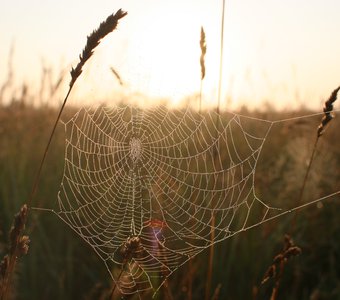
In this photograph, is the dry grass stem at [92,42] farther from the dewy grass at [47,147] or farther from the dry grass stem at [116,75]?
the dry grass stem at [116,75]

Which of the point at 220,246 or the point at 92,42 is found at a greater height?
the point at 92,42

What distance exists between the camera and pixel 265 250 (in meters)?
3.62

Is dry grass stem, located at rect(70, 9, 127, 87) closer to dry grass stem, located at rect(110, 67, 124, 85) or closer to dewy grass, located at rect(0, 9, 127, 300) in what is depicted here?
dewy grass, located at rect(0, 9, 127, 300)

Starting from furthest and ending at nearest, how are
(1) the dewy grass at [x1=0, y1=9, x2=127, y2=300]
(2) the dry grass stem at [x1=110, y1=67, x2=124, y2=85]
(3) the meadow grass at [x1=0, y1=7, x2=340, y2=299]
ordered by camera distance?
(3) the meadow grass at [x1=0, y1=7, x2=340, y2=299], (2) the dry grass stem at [x1=110, y1=67, x2=124, y2=85], (1) the dewy grass at [x1=0, y1=9, x2=127, y2=300]

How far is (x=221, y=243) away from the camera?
3.71 meters

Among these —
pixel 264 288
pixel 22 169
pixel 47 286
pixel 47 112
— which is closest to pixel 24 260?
pixel 47 286

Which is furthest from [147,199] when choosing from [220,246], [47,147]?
[47,147]

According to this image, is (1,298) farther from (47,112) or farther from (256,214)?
(47,112)

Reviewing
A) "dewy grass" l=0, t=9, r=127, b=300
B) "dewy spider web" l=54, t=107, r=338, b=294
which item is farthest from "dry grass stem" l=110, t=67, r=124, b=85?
"dewy grass" l=0, t=9, r=127, b=300

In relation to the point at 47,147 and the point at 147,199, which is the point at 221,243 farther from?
the point at 47,147

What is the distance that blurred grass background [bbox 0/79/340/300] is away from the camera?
3420 millimetres

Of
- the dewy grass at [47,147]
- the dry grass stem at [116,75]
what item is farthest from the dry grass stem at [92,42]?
the dry grass stem at [116,75]

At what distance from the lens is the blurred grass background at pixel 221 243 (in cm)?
342

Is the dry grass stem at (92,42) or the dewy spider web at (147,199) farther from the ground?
the dry grass stem at (92,42)
